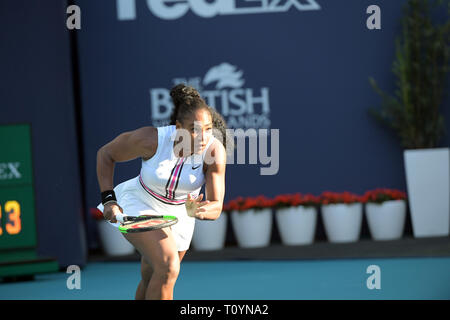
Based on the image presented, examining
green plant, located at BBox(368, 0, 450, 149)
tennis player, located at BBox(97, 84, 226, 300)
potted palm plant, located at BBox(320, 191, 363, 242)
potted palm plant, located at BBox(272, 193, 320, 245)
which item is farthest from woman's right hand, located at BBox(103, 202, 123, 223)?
green plant, located at BBox(368, 0, 450, 149)

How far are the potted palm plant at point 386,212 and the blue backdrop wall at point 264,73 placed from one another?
0.41 m

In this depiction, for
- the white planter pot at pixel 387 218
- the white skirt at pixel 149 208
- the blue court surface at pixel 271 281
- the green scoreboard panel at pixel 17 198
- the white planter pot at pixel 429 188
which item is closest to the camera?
the white skirt at pixel 149 208

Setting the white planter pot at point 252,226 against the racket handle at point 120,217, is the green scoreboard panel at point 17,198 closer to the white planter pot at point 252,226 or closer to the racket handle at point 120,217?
the white planter pot at point 252,226

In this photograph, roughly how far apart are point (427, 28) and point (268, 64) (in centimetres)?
157

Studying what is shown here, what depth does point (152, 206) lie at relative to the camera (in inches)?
145

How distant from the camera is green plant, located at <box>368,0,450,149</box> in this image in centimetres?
734

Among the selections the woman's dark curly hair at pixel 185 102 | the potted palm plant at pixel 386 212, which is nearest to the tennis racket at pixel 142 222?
the woman's dark curly hair at pixel 185 102

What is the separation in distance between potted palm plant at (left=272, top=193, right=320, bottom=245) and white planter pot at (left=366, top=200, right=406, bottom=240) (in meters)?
0.55

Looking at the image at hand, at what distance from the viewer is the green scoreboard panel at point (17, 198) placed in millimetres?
6516

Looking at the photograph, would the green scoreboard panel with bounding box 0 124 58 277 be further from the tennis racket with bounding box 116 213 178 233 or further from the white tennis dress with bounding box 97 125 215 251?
the tennis racket with bounding box 116 213 178 233

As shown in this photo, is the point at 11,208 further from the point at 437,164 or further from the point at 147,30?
the point at 437,164

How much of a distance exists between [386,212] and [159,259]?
4.33m

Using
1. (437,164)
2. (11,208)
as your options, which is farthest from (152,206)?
(437,164)

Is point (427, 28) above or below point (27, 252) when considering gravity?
above
